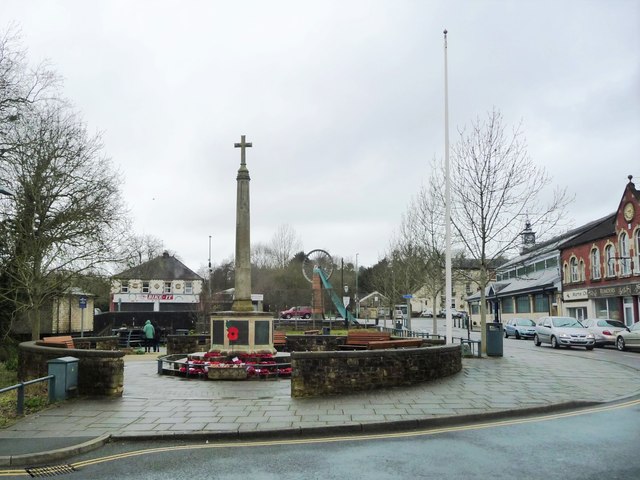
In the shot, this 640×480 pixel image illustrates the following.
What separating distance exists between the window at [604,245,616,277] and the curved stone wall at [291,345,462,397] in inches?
1262

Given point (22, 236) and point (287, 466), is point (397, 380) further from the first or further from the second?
point (22, 236)

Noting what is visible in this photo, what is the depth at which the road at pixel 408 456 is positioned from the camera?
6098 millimetres

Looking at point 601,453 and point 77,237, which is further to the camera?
point 77,237

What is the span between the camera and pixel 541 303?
52.7m

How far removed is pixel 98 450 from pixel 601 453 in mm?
6601

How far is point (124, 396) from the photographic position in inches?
447

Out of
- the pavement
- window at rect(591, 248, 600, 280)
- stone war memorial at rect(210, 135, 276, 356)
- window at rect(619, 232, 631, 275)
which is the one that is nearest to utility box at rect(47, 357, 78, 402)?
the pavement

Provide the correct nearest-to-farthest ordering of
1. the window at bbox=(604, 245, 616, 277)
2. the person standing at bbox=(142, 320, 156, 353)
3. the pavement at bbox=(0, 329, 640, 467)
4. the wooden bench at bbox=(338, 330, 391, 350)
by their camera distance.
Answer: the pavement at bbox=(0, 329, 640, 467) < the wooden bench at bbox=(338, 330, 391, 350) < the person standing at bbox=(142, 320, 156, 353) < the window at bbox=(604, 245, 616, 277)

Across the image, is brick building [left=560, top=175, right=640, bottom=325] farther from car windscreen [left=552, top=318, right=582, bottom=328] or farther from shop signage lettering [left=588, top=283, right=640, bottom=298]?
car windscreen [left=552, top=318, right=582, bottom=328]

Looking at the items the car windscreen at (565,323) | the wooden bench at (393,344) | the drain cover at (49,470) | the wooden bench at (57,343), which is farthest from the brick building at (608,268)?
the drain cover at (49,470)

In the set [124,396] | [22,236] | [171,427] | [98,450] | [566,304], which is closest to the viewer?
[98,450]

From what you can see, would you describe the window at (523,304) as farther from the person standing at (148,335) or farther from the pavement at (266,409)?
the pavement at (266,409)

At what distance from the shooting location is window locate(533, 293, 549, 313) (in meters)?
51.5

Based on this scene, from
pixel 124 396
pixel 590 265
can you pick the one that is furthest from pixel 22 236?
pixel 590 265
